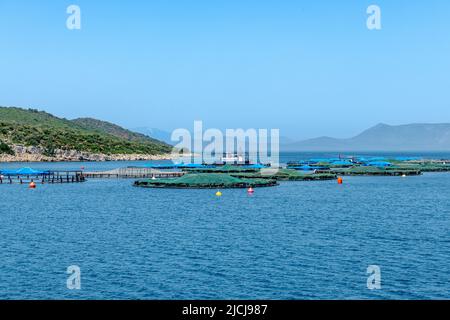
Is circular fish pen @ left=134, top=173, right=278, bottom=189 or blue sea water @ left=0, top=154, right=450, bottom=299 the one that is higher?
circular fish pen @ left=134, top=173, right=278, bottom=189

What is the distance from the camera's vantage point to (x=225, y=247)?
183ft

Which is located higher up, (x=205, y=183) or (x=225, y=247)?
(x=205, y=183)

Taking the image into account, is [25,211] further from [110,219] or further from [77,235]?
[77,235]

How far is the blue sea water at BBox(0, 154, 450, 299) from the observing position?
1569 inches

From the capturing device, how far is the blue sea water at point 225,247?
3984 cm

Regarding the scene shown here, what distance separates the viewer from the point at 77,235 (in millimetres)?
64875

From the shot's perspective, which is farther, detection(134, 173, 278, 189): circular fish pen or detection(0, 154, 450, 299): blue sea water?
detection(134, 173, 278, 189): circular fish pen

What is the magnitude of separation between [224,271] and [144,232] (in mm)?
24096

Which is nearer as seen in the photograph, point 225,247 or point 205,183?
point 225,247

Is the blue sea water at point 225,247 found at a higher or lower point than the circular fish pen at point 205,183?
lower

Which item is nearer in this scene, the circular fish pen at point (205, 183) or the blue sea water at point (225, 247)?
the blue sea water at point (225, 247)

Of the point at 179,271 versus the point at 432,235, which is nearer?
the point at 179,271
